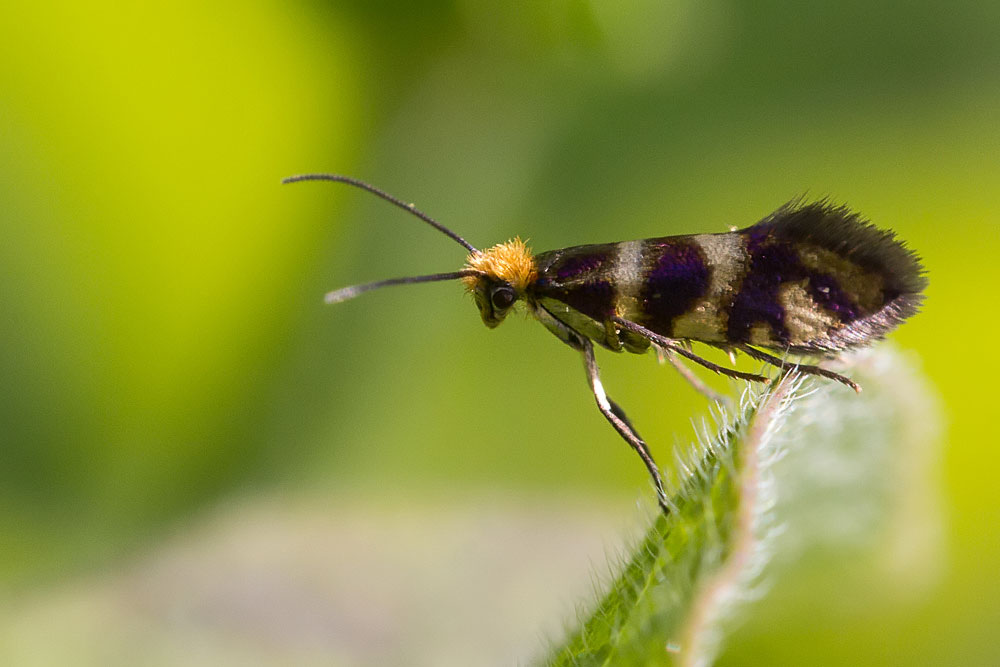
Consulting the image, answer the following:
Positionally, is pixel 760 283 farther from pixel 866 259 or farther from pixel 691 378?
pixel 691 378

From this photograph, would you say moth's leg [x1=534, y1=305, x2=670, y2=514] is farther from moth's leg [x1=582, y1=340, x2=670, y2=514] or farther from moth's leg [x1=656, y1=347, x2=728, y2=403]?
moth's leg [x1=656, y1=347, x2=728, y2=403]

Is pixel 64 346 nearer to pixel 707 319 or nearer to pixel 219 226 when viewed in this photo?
pixel 219 226

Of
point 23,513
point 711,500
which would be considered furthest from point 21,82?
point 711,500

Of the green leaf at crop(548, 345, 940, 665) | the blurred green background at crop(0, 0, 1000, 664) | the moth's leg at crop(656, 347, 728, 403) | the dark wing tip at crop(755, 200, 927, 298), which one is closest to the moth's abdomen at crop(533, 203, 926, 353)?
the dark wing tip at crop(755, 200, 927, 298)

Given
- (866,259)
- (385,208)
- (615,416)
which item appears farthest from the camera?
(385,208)

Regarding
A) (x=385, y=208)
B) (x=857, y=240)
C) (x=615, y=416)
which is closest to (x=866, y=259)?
(x=857, y=240)

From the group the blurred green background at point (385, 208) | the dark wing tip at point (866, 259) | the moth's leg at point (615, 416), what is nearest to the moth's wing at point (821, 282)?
the dark wing tip at point (866, 259)
